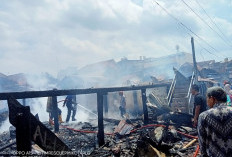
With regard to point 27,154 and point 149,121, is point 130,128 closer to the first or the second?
point 149,121

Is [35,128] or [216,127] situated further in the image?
[216,127]

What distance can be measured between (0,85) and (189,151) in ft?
113

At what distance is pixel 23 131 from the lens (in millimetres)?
1870

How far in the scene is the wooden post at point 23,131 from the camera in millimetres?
1874

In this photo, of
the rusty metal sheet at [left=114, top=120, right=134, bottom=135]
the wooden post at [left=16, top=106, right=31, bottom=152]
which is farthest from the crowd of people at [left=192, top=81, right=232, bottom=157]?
the rusty metal sheet at [left=114, top=120, right=134, bottom=135]

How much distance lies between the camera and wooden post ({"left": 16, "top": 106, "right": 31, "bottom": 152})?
1874 mm

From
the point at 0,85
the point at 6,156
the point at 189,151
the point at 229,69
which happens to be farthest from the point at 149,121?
the point at 0,85

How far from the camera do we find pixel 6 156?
486cm

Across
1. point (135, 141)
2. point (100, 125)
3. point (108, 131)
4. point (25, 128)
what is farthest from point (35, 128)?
point (108, 131)

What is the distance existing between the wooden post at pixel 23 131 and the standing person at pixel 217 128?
8.26ft

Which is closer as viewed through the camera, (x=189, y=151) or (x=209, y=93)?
(x=209, y=93)

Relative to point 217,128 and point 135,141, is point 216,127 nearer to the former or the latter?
point 217,128

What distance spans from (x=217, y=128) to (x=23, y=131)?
2.65m

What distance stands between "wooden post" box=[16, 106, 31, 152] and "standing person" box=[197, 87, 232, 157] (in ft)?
8.26
